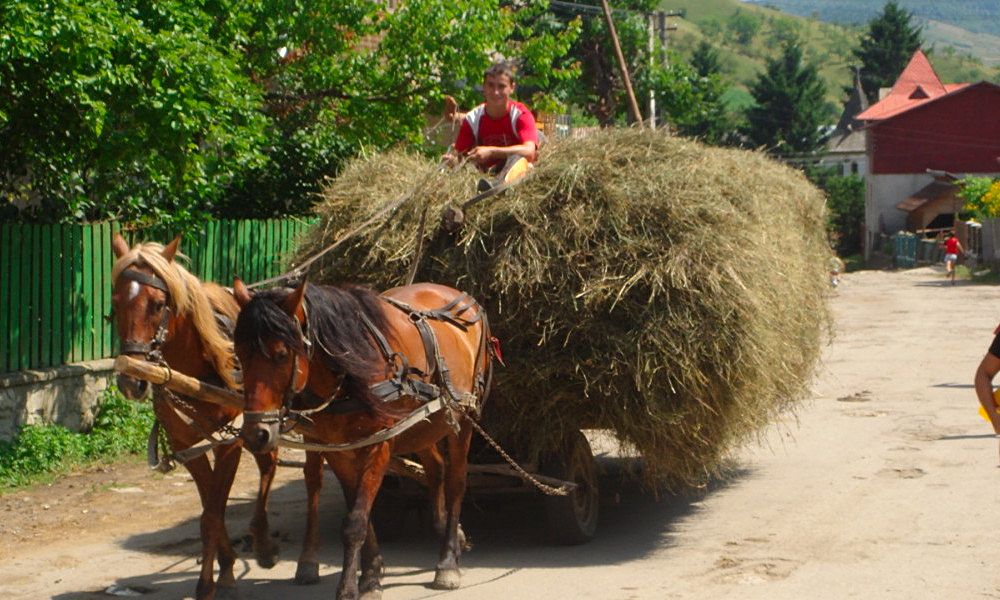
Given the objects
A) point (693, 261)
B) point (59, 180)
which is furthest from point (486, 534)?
point (59, 180)

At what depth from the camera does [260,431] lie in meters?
5.54

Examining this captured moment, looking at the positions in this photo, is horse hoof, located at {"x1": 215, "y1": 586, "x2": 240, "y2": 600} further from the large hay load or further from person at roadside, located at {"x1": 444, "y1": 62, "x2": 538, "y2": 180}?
person at roadside, located at {"x1": 444, "y1": 62, "x2": 538, "y2": 180}

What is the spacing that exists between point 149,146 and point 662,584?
18.6 feet

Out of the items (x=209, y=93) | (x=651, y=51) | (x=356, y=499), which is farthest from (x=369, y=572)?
(x=651, y=51)

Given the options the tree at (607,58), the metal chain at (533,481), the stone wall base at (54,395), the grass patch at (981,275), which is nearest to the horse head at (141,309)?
the metal chain at (533,481)

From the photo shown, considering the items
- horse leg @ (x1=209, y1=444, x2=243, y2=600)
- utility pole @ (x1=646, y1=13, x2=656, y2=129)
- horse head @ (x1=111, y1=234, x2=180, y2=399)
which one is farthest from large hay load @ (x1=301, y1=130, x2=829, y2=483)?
utility pole @ (x1=646, y1=13, x2=656, y2=129)

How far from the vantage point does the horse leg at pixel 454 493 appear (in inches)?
289

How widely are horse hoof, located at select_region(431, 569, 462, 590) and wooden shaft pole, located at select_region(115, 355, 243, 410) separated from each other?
1.56 meters

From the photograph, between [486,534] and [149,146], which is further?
[149,146]

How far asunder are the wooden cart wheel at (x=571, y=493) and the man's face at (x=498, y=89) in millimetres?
2427

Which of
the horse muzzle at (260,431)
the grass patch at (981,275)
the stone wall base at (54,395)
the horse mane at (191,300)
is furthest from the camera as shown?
the grass patch at (981,275)

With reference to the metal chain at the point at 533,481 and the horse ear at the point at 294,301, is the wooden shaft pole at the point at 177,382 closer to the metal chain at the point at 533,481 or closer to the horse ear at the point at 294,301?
the horse ear at the point at 294,301

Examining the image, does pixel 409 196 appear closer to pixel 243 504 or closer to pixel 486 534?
pixel 486 534

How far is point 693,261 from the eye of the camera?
7.55m
